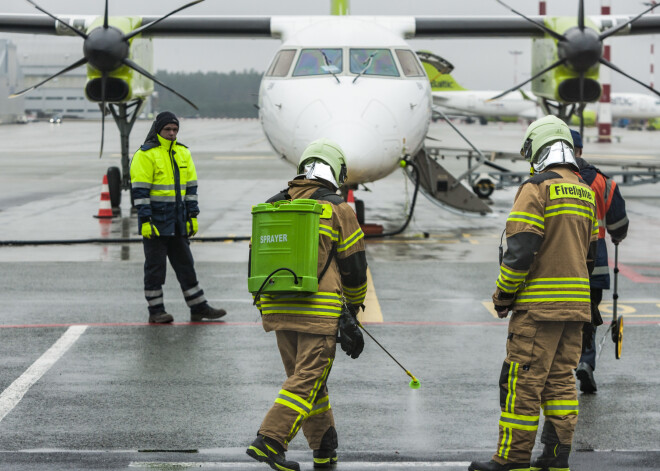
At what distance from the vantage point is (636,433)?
5863 mm

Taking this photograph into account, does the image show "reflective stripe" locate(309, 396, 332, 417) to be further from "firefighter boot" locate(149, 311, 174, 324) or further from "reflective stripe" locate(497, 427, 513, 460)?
"firefighter boot" locate(149, 311, 174, 324)

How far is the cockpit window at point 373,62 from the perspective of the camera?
13586 millimetres

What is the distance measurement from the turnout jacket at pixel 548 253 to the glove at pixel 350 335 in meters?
0.75

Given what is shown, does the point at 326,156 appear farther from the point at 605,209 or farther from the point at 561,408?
the point at 605,209

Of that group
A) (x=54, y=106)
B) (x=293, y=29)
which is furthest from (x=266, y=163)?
(x=54, y=106)

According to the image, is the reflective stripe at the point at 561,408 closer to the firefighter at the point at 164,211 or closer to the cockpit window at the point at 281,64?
the firefighter at the point at 164,211

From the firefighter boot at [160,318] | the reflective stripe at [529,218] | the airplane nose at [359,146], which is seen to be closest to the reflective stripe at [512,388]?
the reflective stripe at [529,218]

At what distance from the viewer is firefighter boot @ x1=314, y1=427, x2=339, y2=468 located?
17.1 feet

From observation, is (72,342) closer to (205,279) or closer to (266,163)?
(205,279)

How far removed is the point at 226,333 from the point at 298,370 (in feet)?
12.5

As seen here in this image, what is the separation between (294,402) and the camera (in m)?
4.94

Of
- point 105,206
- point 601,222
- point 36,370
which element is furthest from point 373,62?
point 36,370

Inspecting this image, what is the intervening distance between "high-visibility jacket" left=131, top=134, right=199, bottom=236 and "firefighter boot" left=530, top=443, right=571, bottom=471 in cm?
482

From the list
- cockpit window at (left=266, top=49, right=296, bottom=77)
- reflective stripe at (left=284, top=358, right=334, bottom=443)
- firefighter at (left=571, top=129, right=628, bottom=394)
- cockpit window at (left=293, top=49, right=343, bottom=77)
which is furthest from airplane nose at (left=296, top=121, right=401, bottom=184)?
reflective stripe at (left=284, top=358, right=334, bottom=443)
